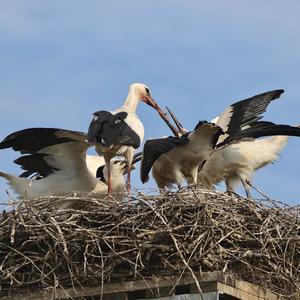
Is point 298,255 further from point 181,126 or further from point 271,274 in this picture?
point 181,126

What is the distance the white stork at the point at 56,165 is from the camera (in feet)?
35.9

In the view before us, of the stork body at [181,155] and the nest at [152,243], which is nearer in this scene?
the nest at [152,243]

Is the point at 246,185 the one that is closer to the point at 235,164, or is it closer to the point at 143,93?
the point at 235,164

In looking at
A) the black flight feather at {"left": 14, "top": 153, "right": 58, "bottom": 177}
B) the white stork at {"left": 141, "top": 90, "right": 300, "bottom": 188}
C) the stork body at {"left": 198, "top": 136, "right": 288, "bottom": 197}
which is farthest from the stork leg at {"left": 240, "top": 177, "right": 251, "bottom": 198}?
the black flight feather at {"left": 14, "top": 153, "right": 58, "bottom": 177}

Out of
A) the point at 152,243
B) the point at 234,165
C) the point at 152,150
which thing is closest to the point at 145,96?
the point at 234,165

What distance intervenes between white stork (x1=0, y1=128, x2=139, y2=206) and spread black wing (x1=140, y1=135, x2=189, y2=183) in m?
0.67

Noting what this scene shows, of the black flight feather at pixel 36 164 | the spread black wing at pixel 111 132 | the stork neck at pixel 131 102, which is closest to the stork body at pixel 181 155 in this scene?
the spread black wing at pixel 111 132

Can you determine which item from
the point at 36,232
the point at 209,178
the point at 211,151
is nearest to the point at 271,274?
the point at 36,232

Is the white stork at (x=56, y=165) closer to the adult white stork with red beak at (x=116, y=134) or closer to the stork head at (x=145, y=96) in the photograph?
the adult white stork with red beak at (x=116, y=134)

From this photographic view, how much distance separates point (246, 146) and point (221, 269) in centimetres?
363

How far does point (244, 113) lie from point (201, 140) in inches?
31.7

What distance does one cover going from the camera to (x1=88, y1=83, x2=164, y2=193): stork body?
1029cm

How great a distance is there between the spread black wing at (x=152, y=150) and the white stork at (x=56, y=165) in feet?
2.19

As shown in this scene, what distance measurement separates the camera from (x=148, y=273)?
8.23m
